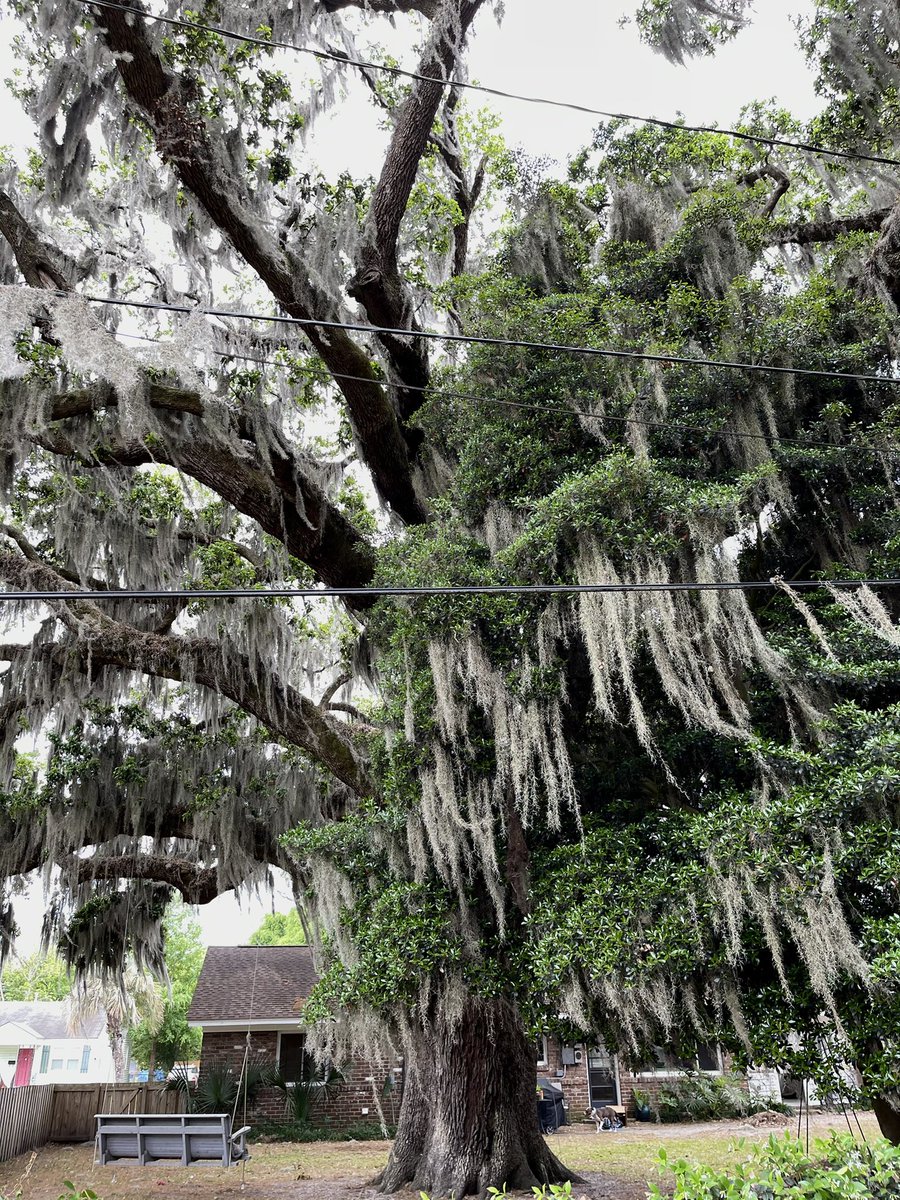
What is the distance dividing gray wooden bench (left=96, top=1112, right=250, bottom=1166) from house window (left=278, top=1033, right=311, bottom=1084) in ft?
24.0

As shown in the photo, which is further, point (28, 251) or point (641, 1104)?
point (641, 1104)

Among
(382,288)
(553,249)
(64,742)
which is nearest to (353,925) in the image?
(64,742)

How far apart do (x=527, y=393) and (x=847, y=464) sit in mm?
2608

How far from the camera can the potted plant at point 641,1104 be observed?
1459 centimetres

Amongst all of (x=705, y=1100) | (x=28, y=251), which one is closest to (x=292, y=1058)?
(x=705, y=1100)

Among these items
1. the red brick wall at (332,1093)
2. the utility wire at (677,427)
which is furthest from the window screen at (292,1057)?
the utility wire at (677,427)

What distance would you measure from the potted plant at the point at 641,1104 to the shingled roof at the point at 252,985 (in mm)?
6204

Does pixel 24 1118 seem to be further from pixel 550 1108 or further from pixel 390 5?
pixel 390 5

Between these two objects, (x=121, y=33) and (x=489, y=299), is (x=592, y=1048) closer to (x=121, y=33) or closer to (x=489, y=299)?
(x=489, y=299)

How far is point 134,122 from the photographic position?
7.57 metres

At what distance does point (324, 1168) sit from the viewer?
401 inches

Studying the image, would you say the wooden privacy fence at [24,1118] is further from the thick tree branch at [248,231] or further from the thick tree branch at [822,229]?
the thick tree branch at [822,229]

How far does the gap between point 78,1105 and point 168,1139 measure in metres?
7.19

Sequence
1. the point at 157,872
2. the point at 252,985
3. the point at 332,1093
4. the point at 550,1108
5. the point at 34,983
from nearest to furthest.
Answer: the point at 157,872, the point at 550,1108, the point at 332,1093, the point at 252,985, the point at 34,983
